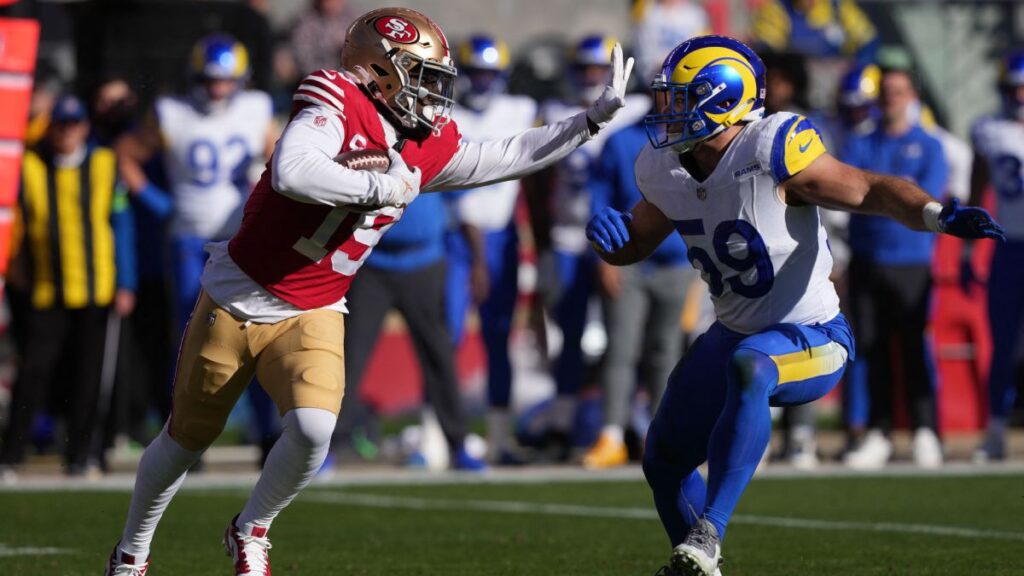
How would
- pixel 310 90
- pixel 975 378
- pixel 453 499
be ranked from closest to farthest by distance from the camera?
pixel 310 90 < pixel 453 499 < pixel 975 378

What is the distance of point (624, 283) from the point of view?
9.38 m

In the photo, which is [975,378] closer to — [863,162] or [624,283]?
[863,162]

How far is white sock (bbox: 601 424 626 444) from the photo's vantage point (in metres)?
9.34

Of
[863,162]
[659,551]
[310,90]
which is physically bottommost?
[659,551]

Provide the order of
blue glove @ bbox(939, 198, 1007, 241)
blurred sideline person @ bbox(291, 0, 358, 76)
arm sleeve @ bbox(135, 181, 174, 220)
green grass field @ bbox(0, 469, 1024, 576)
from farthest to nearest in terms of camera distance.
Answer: blurred sideline person @ bbox(291, 0, 358, 76) < arm sleeve @ bbox(135, 181, 174, 220) < green grass field @ bbox(0, 469, 1024, 576) < blue glove @ bbox(939, 198, 1007, 241)

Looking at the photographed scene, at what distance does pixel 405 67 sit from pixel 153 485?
1.39 meters

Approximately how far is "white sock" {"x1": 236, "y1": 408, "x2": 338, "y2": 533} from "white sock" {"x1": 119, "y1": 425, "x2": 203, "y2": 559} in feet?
0.89

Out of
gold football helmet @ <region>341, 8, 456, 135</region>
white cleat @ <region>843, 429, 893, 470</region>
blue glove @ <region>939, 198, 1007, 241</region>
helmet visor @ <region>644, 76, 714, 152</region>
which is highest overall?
gold football helmet @ <region>341, 8, 456, 135</region>

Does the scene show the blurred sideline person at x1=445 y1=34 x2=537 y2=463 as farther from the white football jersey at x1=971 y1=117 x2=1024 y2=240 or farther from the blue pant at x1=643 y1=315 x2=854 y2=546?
the blue pant at x1=643 y1=315 x2=854 y2=546

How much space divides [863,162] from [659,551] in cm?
408

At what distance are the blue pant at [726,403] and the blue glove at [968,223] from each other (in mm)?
535

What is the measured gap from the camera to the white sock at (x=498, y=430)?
988 centimetres

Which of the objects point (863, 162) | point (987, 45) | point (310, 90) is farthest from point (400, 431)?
point (310, 90)

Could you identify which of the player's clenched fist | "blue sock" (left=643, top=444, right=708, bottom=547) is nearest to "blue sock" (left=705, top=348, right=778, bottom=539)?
"blue sock" (left=643, top=444, right=708, bottom=547)
